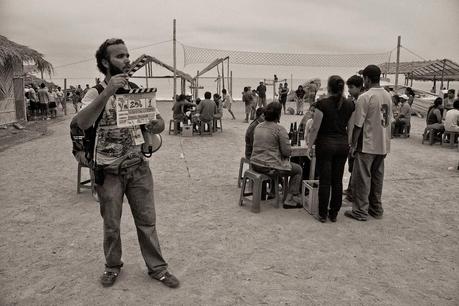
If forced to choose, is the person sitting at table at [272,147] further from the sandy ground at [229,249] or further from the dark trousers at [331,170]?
the sandy ground at [229,249]

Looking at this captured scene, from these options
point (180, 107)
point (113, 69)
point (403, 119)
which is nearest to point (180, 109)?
point (180, 107)

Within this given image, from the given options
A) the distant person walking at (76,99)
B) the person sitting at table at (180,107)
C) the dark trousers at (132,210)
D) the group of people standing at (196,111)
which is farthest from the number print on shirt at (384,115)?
the distant person walking at (76,99)

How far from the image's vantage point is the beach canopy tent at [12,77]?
44.3ft

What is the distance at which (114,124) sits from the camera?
9.40 ft

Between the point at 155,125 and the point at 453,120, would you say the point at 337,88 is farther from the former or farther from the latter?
the point at 453,120

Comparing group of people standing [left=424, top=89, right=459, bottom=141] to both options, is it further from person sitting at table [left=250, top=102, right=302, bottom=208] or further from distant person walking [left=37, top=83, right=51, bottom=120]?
distant person walking [left=37, top=83, right=51, bottom=120]

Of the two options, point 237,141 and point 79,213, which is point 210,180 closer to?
point 79,213

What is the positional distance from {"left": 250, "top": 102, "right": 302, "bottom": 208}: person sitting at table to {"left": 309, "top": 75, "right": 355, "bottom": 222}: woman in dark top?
1.40 ft

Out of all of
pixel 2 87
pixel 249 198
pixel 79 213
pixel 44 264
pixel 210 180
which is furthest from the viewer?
pixel 2 87

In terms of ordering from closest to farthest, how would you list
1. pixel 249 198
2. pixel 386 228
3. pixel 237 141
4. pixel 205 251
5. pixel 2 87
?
1. pixel 205 251
2. pixel 386 228
3. pixel 249 198
4. pixel 237 141
5. pixel 2 87

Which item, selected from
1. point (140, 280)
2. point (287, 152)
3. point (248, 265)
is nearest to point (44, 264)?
point (140, 280)

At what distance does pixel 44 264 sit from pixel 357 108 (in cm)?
377

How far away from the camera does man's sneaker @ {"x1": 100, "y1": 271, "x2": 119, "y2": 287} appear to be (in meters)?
3.13

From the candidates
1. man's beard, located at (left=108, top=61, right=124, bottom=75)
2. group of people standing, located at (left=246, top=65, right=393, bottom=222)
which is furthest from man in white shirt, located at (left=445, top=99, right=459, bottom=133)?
man's beard, located at (left=108, top=61, right=124, bottom=75)
